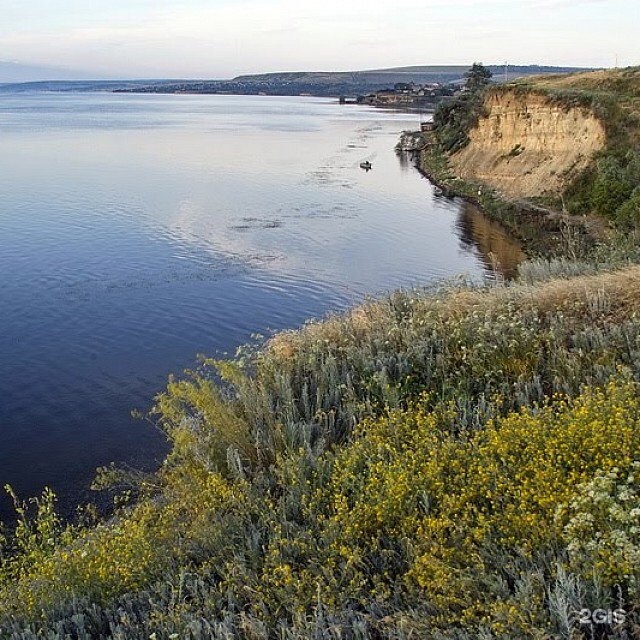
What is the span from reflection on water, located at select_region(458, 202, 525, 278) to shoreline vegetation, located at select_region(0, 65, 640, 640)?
14.1 meters

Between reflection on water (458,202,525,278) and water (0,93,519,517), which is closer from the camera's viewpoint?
water (0,93,519,517)

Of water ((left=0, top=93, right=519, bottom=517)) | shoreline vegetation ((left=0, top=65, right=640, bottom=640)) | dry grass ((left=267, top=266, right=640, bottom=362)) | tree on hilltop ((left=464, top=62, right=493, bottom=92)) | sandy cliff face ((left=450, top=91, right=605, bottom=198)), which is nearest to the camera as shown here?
shoreline vegetation ((left=0, top=65, right=640, bottom=640))

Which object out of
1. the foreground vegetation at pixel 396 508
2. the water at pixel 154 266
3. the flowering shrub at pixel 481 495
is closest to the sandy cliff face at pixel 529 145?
the water at pixel 154 266

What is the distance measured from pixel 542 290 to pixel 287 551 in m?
5.02

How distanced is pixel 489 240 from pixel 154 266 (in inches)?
500

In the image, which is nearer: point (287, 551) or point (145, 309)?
point (287, 551)

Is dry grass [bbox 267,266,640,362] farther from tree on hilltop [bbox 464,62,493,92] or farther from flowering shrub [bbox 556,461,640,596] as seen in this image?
tree on hilltop [bbox 464,62,493,92]

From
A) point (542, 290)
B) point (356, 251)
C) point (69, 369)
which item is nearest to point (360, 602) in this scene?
point (542, 290)

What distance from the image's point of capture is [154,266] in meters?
21.8

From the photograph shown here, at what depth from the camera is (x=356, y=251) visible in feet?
79.6

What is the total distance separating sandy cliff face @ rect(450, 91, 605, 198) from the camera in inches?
1145

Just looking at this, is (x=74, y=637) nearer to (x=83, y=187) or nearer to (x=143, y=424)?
(x=143, y=424)

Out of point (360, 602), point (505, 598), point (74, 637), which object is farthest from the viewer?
point (74, 637)

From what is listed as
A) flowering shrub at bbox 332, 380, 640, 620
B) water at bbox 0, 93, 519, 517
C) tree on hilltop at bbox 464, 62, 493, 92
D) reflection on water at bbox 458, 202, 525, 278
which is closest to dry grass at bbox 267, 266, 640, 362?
flowering shrub at bbox 332, 380, 640, 620
